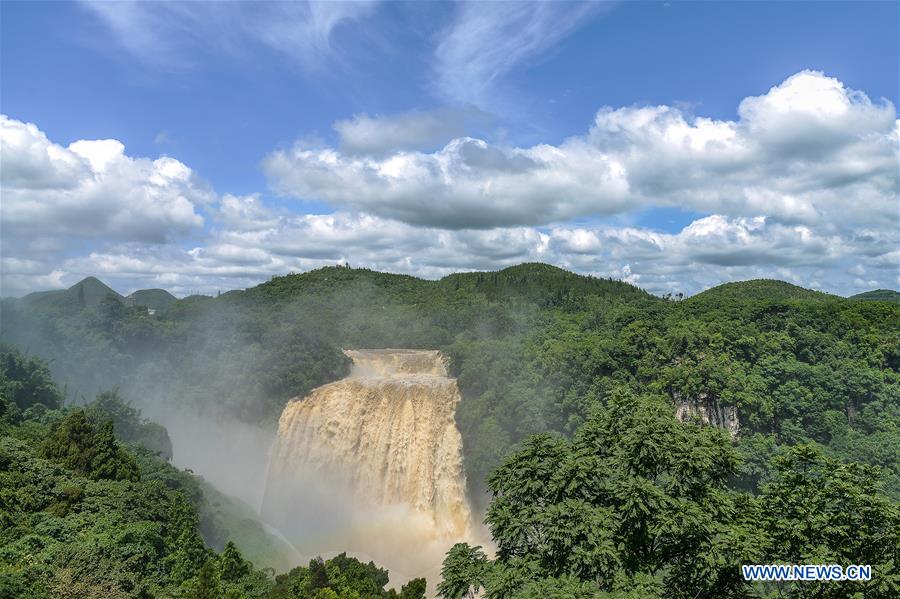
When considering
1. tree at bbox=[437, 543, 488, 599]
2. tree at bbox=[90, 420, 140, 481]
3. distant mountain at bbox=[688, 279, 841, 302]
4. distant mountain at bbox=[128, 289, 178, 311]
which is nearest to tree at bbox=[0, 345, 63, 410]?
tree at bbox=[90, 420, 140, 481]

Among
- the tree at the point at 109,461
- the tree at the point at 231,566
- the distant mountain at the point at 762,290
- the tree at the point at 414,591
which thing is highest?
the distant mountain at the point at 762,290

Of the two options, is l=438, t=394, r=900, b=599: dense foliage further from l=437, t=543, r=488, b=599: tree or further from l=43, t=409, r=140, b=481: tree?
l=43, t=409, r=140, b=481: tree

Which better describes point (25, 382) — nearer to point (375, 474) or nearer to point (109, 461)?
point (109, 461)

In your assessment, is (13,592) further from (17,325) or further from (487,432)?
(17,325)

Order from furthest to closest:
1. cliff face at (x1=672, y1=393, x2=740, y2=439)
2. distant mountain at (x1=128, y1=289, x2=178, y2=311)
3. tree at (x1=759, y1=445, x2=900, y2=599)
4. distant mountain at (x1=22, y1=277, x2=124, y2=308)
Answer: distant mountain at (x1=128, y1=289, x2=178, y2=311), distant mountain at (x1=22, y1=277, x2=124, y2=308), cliff face at (x1=672, y1=393, x2=740, y2=439), tree at (x1=759, y1=445, x2=900, y2=599)

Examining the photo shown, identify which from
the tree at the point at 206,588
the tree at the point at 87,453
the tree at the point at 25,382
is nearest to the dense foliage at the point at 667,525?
the tree at the point at 206,588

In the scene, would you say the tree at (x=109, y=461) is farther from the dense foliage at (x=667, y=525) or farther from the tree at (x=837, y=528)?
the tree at (x=837, y=528)
